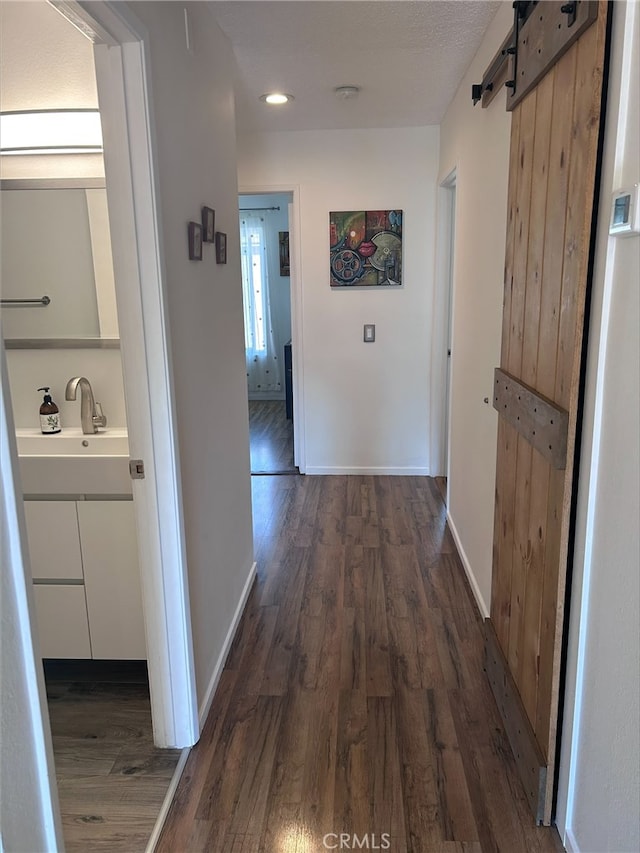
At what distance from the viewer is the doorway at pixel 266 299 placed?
22.9ft

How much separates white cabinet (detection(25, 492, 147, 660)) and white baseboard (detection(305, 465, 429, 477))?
2572 mm

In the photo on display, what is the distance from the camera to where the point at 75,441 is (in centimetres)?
213

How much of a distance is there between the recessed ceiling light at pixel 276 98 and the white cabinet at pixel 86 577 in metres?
2.37

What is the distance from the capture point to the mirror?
2.16 m

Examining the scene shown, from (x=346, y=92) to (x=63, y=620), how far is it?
113 inches

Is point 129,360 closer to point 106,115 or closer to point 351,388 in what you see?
point 106,115

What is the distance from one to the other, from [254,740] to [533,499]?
1172 millimetres

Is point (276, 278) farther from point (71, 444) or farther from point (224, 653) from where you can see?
point (224, 653)

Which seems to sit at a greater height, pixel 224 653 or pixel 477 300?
pixel 477 300

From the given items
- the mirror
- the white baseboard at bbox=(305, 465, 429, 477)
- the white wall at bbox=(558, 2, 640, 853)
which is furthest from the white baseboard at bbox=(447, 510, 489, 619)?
the mirror

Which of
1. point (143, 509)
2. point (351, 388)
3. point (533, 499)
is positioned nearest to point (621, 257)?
point (533, 499)

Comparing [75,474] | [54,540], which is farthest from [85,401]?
[54,540]

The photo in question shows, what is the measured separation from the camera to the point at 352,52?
8.34 feet

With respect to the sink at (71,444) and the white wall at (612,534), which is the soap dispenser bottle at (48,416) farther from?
the white wall at (612,534)
